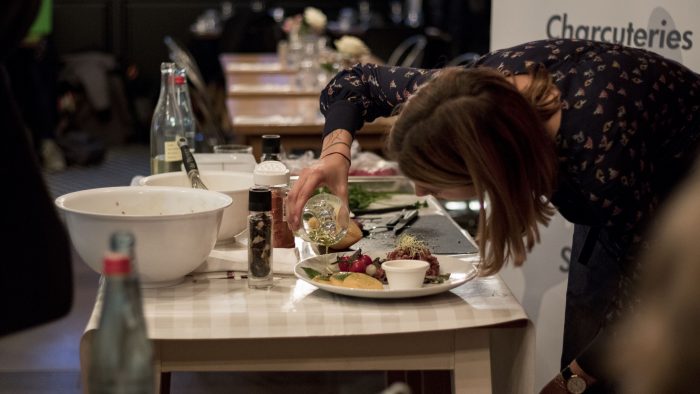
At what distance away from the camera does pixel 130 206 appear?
1.92 m

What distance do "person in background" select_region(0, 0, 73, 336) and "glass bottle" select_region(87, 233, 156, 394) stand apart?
0.23 m

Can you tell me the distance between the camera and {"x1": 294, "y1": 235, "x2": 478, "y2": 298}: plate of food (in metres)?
1.71

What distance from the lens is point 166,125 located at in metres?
2.65

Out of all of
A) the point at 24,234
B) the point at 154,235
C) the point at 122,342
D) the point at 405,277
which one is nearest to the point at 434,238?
the point at 405,277

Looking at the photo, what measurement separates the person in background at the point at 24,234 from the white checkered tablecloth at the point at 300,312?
0.47 metres

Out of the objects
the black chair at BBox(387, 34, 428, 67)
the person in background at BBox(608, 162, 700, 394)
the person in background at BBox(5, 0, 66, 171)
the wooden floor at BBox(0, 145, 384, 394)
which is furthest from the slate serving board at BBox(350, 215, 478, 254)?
the person in background at BBox(5, 0, 66, 171)

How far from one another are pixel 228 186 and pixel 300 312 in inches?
25.8

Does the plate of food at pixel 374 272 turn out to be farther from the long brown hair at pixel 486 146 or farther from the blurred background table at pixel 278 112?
the blurred background table at pixel 278 112

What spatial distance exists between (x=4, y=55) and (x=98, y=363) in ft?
1.28

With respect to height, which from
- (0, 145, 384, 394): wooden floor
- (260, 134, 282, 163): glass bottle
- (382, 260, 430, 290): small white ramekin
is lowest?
(0, 145, 384, 394): wooden floor

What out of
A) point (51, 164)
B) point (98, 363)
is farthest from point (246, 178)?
point (51, 164)

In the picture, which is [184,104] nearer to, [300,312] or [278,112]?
[300,312]

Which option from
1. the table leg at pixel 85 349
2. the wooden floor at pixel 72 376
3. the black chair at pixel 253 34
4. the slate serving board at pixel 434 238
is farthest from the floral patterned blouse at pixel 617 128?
the black chair at pixel 253 34

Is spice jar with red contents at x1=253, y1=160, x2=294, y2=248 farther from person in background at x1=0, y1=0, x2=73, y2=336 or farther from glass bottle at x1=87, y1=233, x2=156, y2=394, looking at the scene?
glass bottle at x1=87, y1=233, x2=156, y2=394
